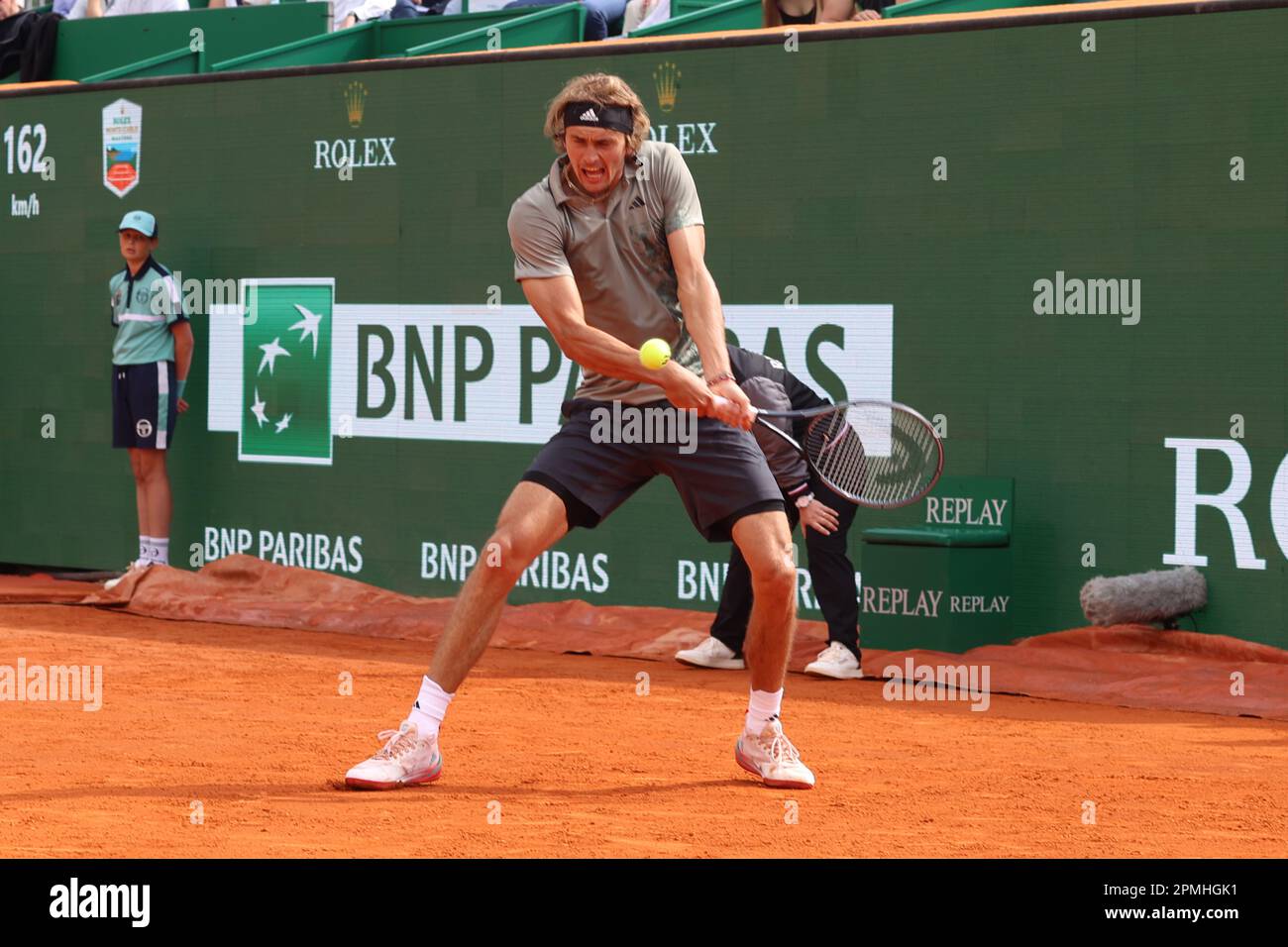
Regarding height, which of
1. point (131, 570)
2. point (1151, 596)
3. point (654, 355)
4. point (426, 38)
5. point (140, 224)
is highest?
point (426, 38)

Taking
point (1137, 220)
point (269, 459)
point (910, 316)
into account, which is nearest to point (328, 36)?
point (269, 459)

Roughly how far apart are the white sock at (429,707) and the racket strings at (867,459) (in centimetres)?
161

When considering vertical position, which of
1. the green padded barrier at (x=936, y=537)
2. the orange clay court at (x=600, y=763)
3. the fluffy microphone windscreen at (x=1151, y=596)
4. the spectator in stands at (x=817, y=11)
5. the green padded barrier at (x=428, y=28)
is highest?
the green padded barrier at (x=428, y=28)

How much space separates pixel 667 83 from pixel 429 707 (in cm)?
499

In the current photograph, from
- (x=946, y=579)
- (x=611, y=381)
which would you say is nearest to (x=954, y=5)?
(x=946, y=579)

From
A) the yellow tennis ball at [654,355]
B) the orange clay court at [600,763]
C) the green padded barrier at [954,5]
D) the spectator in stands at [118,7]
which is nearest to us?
the orange clay court at [600,763]

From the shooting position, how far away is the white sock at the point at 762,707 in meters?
5.36

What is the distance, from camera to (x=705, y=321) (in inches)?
202

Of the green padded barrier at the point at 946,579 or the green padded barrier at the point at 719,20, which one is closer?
the green padded barrier at the point at 946,579

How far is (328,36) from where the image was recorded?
11273mm

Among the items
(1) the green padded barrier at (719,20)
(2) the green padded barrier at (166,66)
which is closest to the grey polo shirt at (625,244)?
(1) the green padded barrier at (719,20)

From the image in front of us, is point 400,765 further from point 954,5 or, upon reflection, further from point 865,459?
point 954,5

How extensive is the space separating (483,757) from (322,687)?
191cm

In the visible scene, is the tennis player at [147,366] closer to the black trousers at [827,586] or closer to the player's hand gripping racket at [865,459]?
the black trousers at [827,586]
